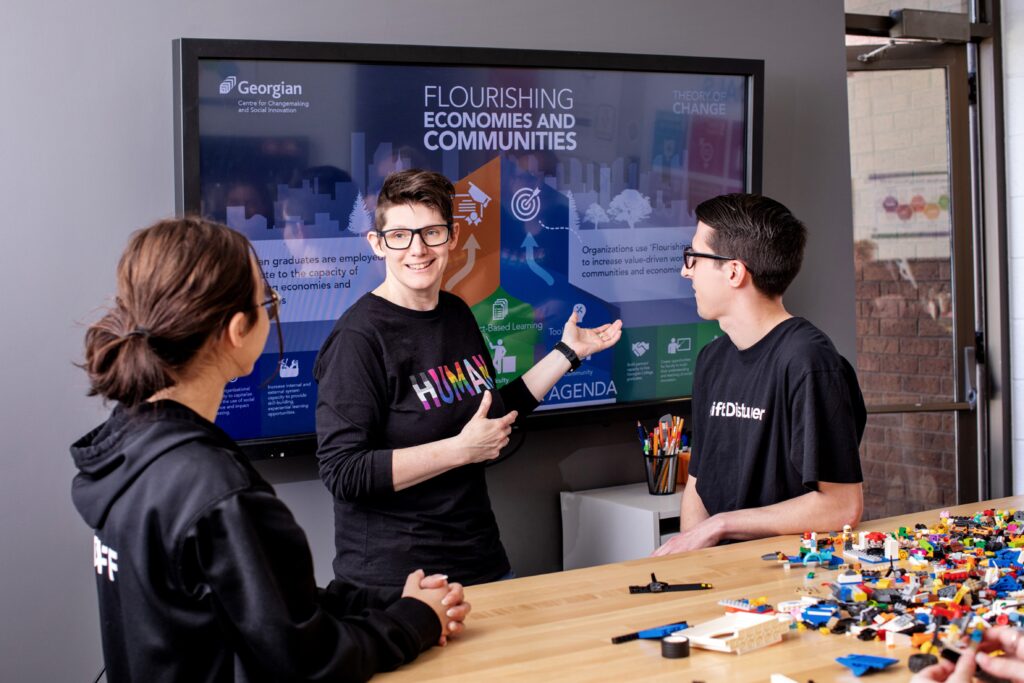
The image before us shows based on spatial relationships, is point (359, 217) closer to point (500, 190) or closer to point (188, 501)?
point (500, 190)

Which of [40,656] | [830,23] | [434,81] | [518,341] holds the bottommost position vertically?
[40,656]

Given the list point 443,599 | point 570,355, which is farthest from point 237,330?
point 570,355

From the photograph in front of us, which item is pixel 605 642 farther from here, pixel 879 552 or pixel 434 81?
pixel 434 81

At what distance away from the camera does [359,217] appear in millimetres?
3270

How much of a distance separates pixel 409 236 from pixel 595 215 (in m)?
1.19

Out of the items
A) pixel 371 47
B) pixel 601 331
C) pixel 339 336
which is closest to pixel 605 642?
pixel 339 336

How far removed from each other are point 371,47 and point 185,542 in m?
2.18

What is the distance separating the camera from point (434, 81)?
11.1ft

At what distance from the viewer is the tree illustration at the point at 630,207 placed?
3.77 meters

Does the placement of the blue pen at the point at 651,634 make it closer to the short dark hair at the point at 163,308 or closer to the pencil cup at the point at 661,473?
the short dark hair at the point at 163,308

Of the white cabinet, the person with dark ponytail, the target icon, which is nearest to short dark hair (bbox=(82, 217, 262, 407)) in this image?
the person with dark ponytail

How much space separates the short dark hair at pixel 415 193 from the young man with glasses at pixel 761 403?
0.63 m

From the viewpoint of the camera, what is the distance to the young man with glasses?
8.04 feet

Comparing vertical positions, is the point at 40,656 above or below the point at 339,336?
below
